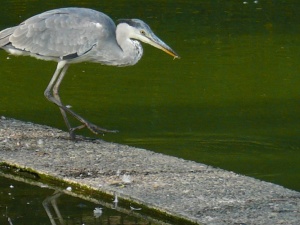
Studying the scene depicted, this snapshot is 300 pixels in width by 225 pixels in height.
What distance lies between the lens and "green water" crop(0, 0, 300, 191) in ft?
25.8

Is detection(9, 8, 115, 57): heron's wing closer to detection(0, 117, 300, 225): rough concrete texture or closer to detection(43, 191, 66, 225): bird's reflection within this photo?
detection(0, 117, 300, 225): rough concrete texture

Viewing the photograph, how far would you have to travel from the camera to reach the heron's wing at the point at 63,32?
788cm

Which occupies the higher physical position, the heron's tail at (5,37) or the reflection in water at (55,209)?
the heron's tail at (5,37)

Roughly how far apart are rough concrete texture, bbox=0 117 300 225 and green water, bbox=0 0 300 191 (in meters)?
0.59

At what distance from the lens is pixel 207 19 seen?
13.5m

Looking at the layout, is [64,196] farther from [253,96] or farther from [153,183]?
[253,96]

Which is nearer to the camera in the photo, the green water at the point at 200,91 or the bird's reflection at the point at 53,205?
the bird's reflection at the point at 53,205

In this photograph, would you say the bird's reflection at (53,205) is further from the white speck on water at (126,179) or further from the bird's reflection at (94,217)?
the white speck on water at (126,179)

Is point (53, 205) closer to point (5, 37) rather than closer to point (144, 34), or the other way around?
point (144, 34)

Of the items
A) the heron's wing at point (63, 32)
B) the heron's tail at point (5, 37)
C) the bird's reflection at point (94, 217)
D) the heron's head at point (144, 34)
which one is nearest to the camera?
the bird's reflection at point (94, 217)

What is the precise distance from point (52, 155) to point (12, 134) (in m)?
0.65

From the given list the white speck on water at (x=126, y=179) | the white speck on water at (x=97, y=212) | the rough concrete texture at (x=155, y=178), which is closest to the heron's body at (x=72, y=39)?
the rough concrete texture at (x=155, y=178)

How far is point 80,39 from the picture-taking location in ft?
25.9

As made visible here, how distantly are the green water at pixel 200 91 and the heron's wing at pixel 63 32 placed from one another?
2.61ft
